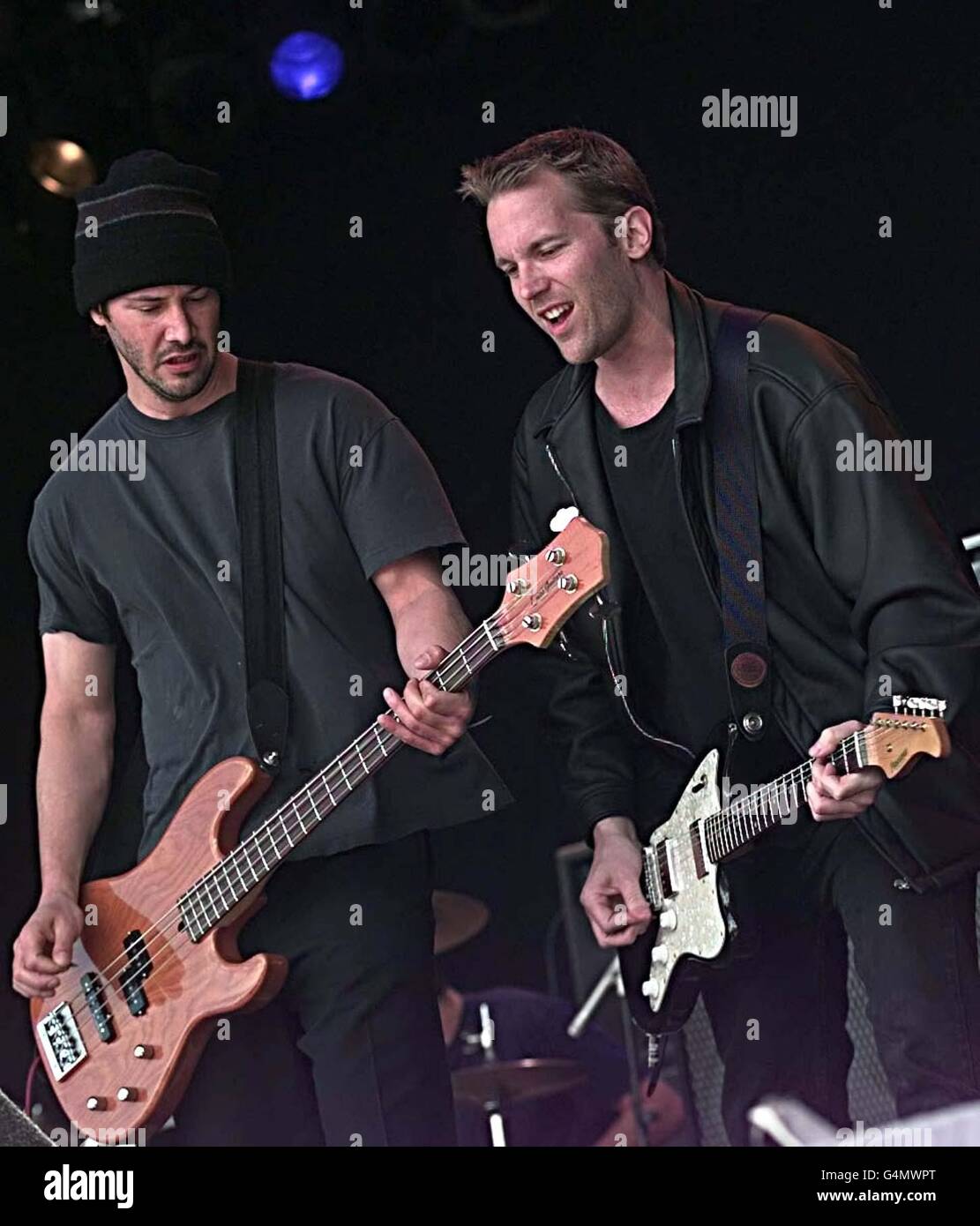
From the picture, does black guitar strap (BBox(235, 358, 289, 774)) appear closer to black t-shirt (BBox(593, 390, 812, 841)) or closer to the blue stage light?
black t-shirt (BBox(593, 390, 812, 841))

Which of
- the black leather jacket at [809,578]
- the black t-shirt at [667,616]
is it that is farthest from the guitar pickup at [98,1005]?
the black t-shirt at [667,616]

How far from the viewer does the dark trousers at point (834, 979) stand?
321 cm

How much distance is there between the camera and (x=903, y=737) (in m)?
2.99

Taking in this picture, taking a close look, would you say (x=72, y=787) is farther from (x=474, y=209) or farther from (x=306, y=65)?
(x=306, y=65)

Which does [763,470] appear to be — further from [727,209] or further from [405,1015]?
[405,1015]

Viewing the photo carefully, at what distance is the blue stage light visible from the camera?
435 cm

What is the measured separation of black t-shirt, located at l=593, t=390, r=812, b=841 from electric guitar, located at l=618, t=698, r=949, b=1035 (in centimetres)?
11

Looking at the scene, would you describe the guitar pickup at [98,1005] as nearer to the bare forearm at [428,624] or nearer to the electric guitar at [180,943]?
the electric guitar at [180,943]

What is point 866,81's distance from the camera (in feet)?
12.9

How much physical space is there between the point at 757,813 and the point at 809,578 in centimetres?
45

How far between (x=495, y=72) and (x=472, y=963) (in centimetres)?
203

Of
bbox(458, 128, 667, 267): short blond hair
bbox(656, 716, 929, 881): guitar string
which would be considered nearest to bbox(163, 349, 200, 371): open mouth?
bbox(458, 128, 667, 267): short blond hair
